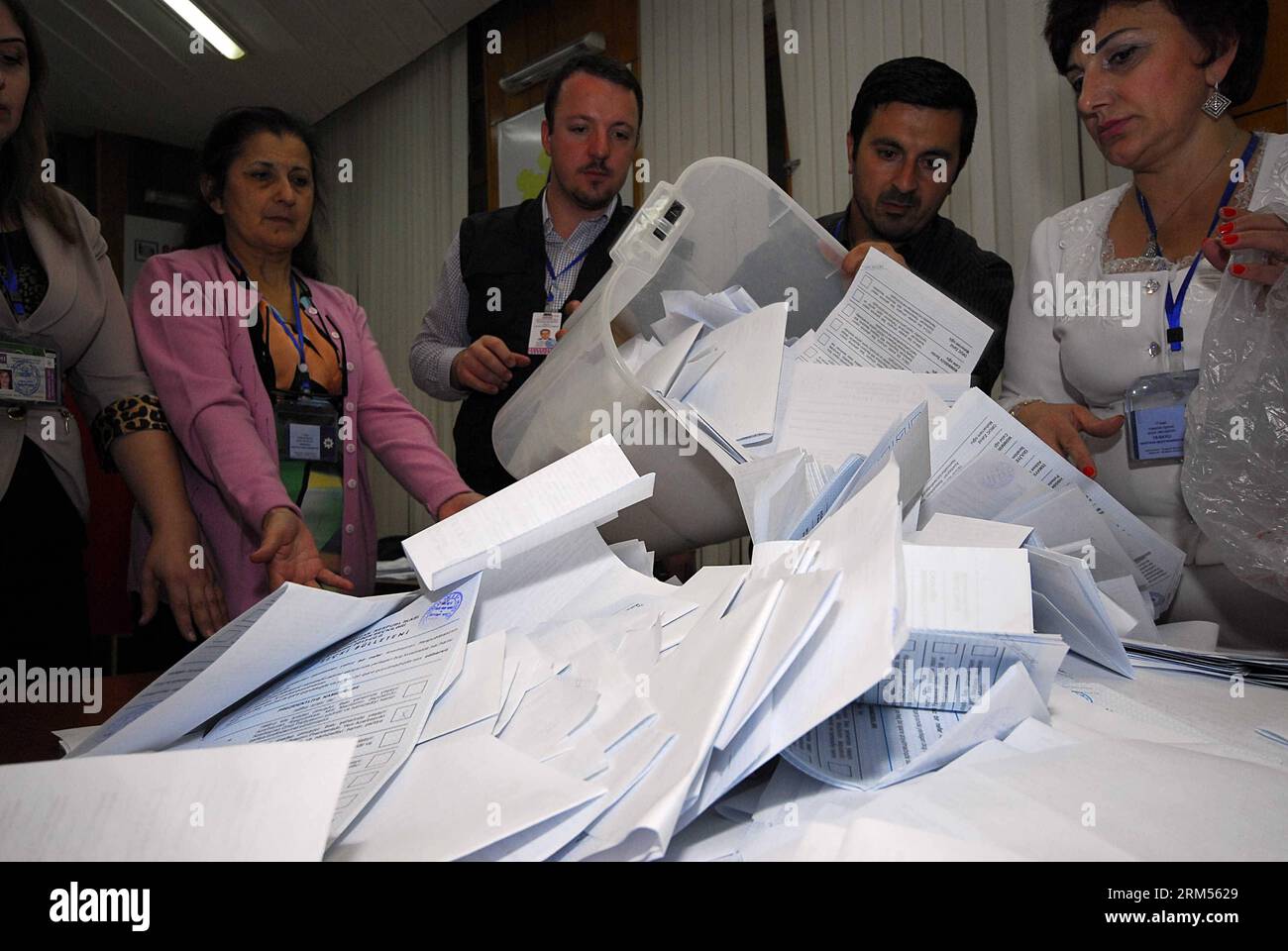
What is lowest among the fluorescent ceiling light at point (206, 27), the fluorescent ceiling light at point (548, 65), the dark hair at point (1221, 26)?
the dark hair at point (1221, 26)

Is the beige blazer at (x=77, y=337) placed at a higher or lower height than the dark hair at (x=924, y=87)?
lower

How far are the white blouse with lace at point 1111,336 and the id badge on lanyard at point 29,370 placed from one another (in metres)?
1.19

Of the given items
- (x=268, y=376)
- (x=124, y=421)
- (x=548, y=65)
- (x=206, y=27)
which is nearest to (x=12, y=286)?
(x=124, y=421)

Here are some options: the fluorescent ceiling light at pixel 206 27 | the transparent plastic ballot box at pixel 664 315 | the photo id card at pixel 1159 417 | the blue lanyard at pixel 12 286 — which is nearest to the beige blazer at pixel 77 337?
the blue lanyard at pixel 12 286

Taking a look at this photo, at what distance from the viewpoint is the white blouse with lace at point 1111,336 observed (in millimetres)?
980

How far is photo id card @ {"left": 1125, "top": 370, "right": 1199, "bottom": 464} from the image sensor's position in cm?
92

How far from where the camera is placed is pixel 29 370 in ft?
3.13

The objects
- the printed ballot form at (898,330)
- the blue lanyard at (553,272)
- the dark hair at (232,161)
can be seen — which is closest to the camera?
the printed ballot form at (898,330)

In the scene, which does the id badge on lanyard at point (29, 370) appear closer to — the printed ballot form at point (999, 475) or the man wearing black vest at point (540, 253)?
the man wearing black vest at point (540, 253)

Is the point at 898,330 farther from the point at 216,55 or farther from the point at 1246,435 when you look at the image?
the point at 216,55

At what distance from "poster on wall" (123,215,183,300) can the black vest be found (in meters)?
3.77

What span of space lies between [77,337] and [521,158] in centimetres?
298

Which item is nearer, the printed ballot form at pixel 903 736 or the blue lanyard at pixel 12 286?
the printed ballot form at pixel 903 736
